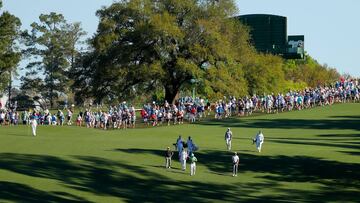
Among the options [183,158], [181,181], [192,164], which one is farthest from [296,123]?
[181,181]

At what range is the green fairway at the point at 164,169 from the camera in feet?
99.3

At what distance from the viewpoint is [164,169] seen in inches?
1389

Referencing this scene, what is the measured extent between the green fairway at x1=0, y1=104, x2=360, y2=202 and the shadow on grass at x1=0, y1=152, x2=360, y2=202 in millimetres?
48

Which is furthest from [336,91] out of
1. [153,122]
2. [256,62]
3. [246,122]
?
[153,122]

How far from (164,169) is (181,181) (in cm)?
254

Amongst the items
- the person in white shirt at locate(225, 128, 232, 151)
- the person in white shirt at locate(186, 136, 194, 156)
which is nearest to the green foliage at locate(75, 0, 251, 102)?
the person in white shirt at locate(225, 128, 232, 151)

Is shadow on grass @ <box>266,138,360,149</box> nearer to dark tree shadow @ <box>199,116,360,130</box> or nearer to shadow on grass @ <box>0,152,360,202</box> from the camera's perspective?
shadow on grass @ <box>0,152,360,202</box>

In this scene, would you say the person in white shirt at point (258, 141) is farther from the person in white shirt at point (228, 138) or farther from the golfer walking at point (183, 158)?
the golfer walking at point (183, 158)

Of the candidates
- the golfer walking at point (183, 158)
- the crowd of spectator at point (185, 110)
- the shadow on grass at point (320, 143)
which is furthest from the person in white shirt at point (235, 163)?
the crowd of spectator at point (185, 110)

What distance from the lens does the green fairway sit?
3027cm

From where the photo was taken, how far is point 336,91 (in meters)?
69.1

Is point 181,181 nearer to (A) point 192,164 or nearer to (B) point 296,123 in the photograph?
(A) point 192,164

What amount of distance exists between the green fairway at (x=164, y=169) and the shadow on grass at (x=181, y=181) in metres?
0.05

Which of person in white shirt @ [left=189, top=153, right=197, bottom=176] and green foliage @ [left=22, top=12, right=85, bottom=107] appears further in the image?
green foliage @ [left=22, top=12, right=85, bottom=107]
